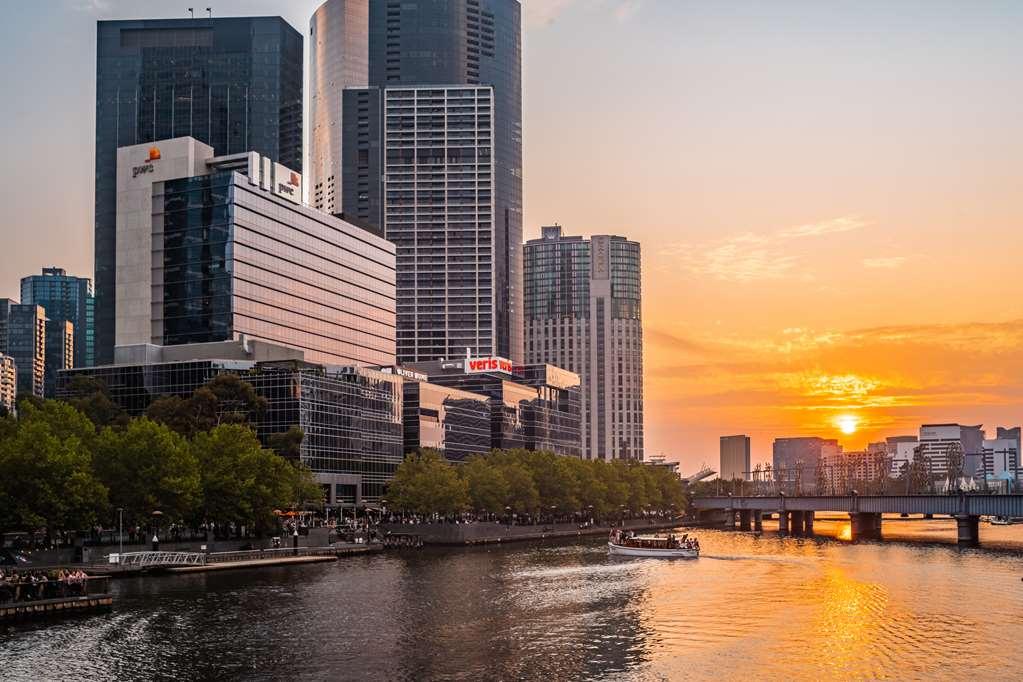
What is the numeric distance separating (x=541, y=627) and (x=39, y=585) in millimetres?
44756

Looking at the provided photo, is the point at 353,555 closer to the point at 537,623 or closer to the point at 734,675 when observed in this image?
the point at 537,623

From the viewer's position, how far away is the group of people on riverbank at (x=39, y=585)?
104750 mm

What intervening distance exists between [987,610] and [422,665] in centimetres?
5729

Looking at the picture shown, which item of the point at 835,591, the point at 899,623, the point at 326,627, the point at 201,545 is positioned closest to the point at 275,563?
the point at 201,545

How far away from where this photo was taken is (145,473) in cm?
15050

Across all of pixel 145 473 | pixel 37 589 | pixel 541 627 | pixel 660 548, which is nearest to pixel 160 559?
pixel 145 473

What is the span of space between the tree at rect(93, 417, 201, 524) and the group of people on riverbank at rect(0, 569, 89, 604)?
38211mm

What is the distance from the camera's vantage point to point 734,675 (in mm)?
80000

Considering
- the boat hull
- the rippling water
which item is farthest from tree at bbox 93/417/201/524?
the boat hull

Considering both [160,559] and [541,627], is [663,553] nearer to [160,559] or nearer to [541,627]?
[160,559]

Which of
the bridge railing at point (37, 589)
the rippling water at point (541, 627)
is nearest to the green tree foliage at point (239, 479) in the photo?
the rippling water at point (541, 627)

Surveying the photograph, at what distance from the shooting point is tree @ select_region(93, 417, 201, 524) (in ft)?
493

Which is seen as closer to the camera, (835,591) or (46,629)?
→ (46,629)

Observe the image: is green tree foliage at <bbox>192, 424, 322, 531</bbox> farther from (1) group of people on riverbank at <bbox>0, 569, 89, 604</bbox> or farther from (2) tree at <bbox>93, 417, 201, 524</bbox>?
(1) group of people on riverbank at <bbox>0, 569, 89, 604</bbox>
